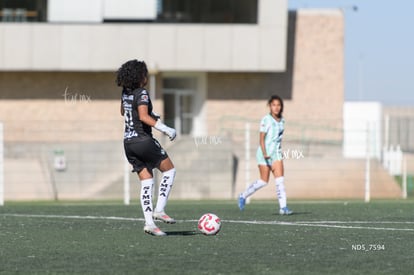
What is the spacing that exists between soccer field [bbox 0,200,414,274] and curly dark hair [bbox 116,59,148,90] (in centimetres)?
166

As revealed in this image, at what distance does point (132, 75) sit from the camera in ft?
40.5

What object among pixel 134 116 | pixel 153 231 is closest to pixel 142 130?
pixel 134 116

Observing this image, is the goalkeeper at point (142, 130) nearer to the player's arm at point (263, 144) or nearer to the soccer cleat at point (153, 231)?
the soccer cleat at point (153, 231)

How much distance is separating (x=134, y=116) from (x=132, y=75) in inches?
17.7

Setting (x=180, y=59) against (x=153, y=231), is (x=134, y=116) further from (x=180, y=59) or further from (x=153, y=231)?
(x=180, y=59)

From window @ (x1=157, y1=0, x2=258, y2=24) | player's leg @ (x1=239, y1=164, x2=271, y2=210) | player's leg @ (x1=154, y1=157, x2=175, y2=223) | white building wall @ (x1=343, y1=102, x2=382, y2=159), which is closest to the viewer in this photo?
player's leg @ (x1=154, y1=157, x2=175, y2=223)

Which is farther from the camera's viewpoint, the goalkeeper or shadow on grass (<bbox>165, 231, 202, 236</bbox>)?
shadow on grass (<bbox>165, 231, 202, 236</bbox>)

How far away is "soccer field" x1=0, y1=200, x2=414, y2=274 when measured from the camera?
937cm

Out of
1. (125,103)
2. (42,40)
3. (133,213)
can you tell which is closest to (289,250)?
(125,103)

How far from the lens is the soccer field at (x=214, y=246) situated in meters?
9.37

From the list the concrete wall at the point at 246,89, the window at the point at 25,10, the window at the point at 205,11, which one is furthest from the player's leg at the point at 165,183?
the window at the point at 205,11

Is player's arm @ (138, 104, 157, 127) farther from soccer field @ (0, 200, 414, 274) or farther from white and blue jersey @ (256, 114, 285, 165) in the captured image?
white and blue jersey @ (256, 114, 285, 165)

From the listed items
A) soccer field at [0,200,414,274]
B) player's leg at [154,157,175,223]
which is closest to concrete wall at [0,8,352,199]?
soccer field at [0,200,414,274]

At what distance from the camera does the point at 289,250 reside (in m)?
10.8
